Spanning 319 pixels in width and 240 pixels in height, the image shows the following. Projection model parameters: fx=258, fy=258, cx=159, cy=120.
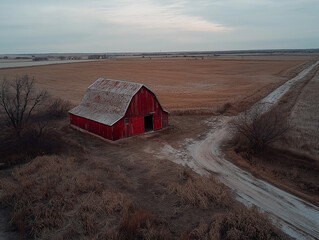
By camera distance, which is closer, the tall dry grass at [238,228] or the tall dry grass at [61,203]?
the tall dry grass at [238,228]

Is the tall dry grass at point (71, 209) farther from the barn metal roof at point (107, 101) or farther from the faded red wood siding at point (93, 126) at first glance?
the barn metal roof at point (107, 101)

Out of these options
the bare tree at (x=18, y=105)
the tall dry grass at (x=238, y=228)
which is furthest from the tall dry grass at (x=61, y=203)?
the bare tree at (x=18, y=105)

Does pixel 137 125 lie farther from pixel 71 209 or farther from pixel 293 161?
pixel 293 161

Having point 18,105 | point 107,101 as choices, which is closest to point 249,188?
point 107,101

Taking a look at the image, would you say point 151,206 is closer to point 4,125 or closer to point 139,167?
point 139,167

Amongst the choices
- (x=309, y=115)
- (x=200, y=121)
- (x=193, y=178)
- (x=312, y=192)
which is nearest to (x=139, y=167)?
(x=193, y=178)

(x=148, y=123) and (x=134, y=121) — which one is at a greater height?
(x=134, y=121)
